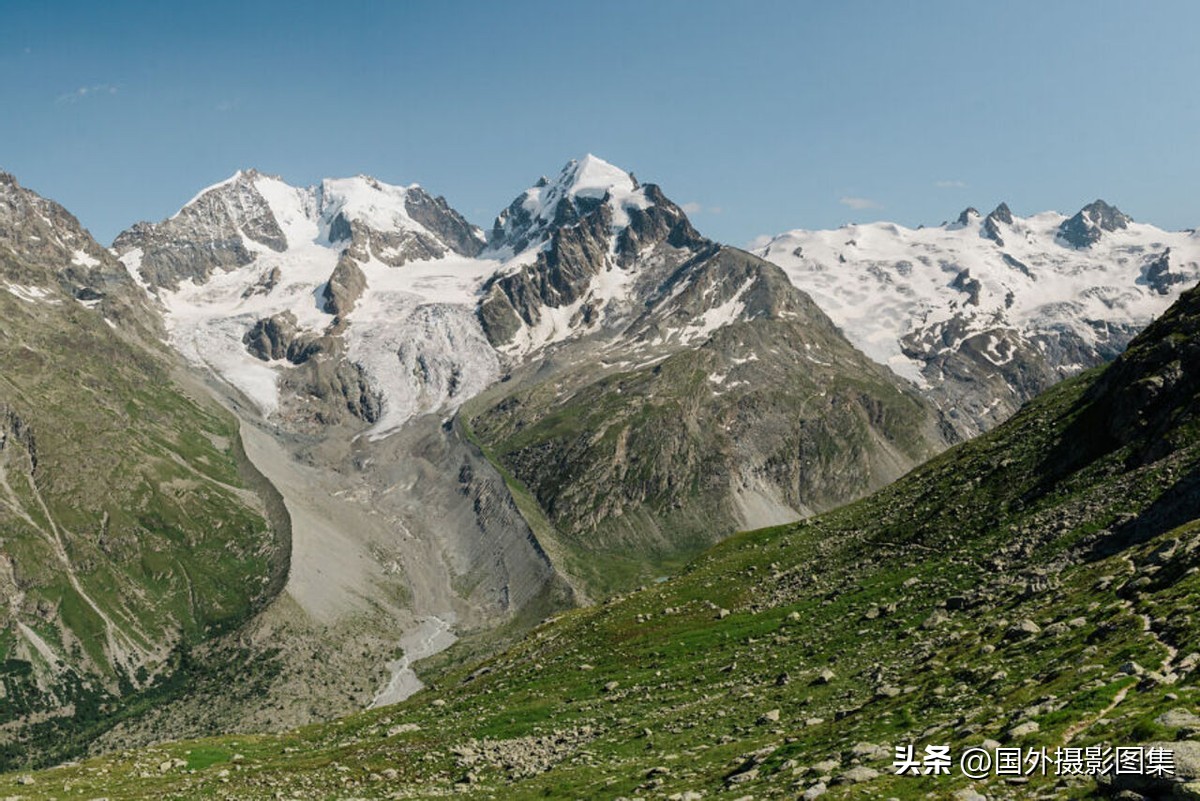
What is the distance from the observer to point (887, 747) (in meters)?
32.2

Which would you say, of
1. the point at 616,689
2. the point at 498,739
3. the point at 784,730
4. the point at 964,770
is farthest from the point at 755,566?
the point at 964,770

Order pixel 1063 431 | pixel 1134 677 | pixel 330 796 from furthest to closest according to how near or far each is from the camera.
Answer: pixel 1063 431 → pixel 330 796 → pixel 1134 677

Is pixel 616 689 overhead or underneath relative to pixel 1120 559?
underneath

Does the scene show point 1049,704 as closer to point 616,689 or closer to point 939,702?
point 939,702

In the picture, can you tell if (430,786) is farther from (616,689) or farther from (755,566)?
(755,566)

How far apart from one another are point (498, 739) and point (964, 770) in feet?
129

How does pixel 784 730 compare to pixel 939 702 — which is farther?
pixel 784 730

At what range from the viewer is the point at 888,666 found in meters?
48.4

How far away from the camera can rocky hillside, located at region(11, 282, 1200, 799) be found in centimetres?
3008

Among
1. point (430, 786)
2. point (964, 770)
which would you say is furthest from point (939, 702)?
point (430, 786)

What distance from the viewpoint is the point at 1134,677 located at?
1180 inches

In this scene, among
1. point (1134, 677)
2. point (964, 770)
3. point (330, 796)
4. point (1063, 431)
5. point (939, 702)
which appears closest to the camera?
point (964, 770)

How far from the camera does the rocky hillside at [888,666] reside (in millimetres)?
30078

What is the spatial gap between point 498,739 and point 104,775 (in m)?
27.8
